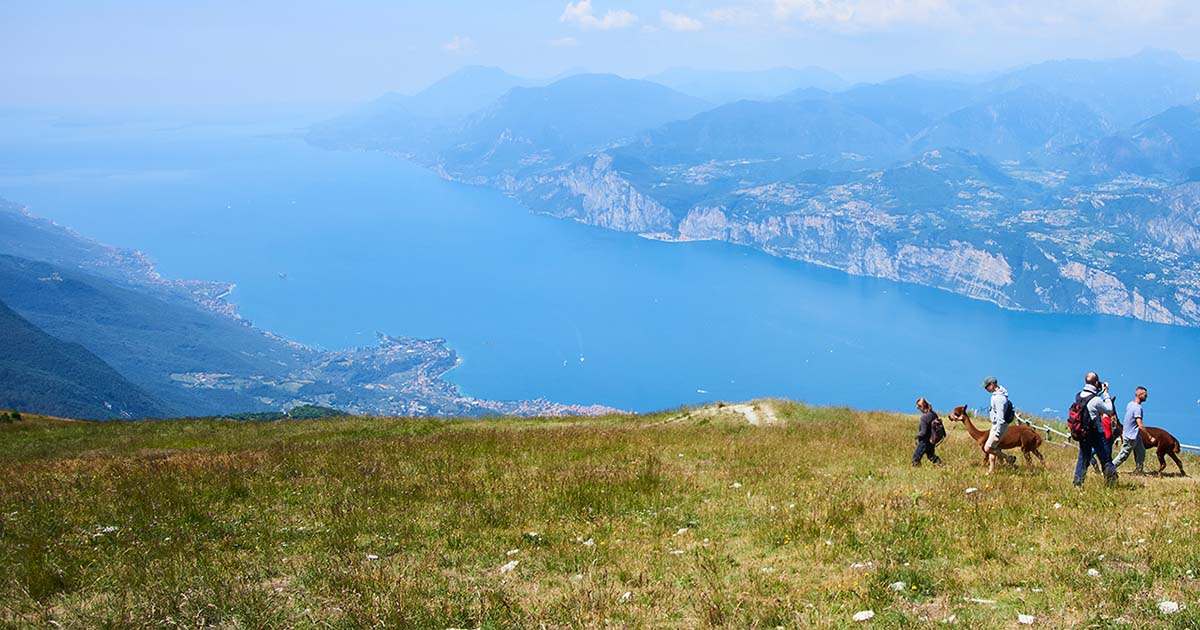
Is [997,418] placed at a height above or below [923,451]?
above

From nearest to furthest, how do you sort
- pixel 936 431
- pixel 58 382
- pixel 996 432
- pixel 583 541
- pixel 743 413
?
pixel 583 541 → pixel 996 432 → pixel 936 431 → pixel 743 413 → pixel 58 382

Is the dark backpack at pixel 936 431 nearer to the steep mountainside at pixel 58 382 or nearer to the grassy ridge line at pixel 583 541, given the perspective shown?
the grassy ridge line at pixel 583 541

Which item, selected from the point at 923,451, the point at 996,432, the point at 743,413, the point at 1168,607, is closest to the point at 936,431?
the point at 923,451

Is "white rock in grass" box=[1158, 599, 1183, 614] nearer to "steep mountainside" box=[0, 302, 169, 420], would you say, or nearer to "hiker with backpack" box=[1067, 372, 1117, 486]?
"hiker with backpack" box=[1067, 372, 1117, 486]

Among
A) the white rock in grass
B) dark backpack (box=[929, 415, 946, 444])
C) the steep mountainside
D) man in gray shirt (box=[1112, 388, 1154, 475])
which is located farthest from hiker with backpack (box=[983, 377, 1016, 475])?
the steep mountainside

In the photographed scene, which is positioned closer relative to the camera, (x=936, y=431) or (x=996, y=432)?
(x=996, y=432)

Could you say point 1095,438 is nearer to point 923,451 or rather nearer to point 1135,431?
point 1135,431

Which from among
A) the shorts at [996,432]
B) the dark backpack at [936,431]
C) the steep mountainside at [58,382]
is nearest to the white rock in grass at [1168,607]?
the shorts at [996,432]
